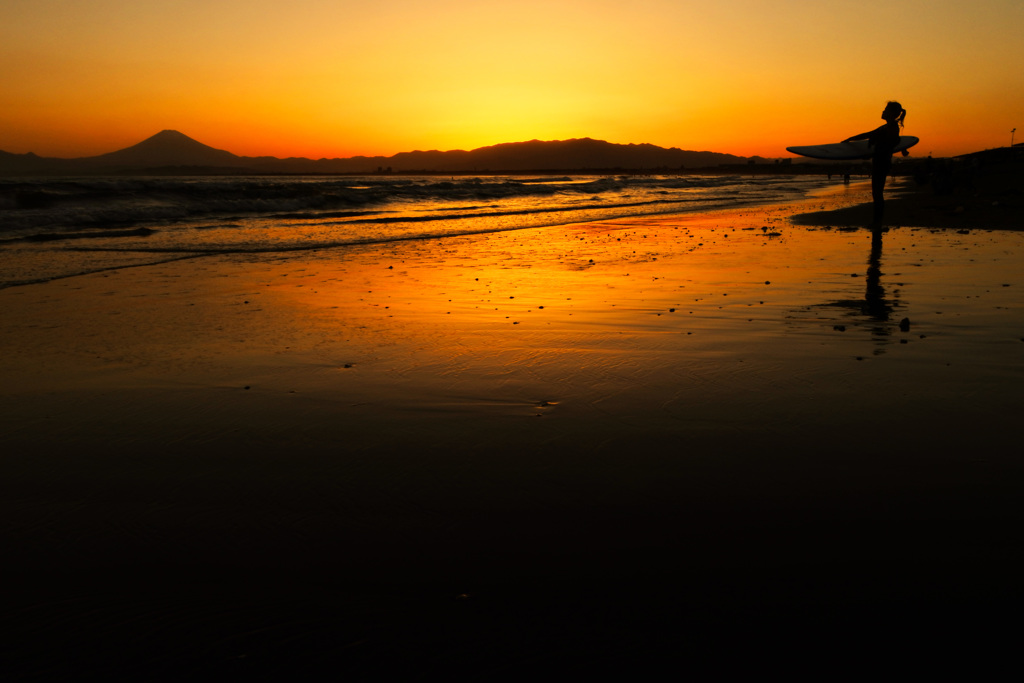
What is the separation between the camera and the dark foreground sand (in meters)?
2.04

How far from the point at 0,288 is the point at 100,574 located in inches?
332

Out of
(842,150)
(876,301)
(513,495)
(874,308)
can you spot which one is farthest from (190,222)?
(513,495)

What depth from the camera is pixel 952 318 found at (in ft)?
20.5

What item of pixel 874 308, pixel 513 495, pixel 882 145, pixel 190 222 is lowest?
pixel 513 495

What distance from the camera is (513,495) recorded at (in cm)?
295

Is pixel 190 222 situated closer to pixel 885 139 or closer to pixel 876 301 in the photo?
pixel 885 139

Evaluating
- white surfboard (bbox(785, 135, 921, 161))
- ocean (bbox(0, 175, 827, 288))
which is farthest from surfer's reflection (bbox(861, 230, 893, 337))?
ocean (bbox(0, 175, 827, 288))

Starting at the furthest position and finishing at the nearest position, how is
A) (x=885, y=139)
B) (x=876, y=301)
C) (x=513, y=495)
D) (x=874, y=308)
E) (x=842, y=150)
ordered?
(x=842, y=150), (x=885, y=139), (x=876, y=301), (x=874, y=308), (x=513, y=495)

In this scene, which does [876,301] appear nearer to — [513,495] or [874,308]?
[874,308]

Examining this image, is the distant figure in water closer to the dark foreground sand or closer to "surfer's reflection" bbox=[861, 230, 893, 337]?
"surfer's reflection" bbox=[861, 230, 893, 337]

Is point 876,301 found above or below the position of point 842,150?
below

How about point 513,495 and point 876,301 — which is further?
point 876,301

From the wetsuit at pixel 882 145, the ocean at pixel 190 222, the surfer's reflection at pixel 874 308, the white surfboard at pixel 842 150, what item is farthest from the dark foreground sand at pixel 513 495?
the white surfboard at pixel 842 150

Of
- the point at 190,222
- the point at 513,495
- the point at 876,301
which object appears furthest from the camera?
the point at 190,222
